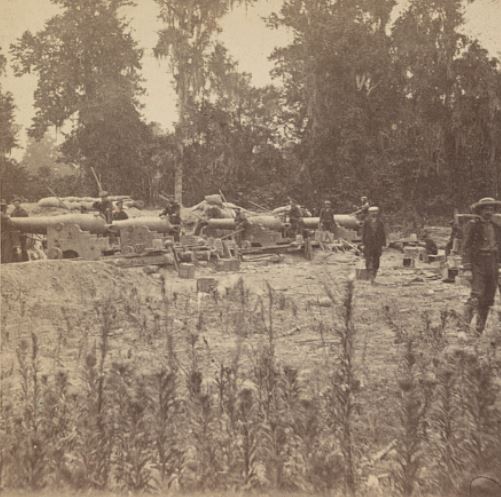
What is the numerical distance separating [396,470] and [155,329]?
7.86 ft

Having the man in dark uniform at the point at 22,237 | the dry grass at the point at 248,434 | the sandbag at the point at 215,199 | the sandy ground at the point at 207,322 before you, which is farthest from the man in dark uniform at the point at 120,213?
the dry grass at the point at 248,434

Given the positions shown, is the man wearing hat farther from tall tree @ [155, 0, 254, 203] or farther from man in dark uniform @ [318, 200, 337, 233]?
man in dark uniform @ [318, 200, 337, 233]

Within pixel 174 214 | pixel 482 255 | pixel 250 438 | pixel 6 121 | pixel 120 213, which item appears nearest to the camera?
pixel 250 438

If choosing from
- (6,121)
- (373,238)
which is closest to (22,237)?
(6,121)

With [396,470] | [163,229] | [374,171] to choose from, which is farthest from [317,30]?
[163,229]

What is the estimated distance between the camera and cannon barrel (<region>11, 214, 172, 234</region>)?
349 inches

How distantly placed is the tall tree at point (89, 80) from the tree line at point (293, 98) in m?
0.02

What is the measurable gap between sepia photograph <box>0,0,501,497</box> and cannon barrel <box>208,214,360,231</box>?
1.97 m

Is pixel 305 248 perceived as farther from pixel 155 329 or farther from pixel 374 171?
pixel 155 329

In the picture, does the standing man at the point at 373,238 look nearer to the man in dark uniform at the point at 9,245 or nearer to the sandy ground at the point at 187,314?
the sandy ground at the point at 187,314

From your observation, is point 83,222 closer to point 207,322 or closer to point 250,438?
point 207,322

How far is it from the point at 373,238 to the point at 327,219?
3318 mm

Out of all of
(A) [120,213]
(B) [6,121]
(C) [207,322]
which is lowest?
(C) [207,322]

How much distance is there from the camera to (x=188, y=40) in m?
6.15
